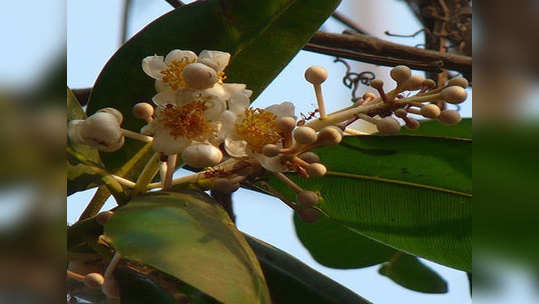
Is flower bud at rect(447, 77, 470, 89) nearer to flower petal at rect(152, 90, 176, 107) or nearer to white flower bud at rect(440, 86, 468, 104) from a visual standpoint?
white flower bud at rect(440, 86, 468, 104)

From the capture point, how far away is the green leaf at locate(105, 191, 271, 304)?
0.38 metres

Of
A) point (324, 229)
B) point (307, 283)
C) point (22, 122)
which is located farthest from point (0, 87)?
point (324, 229)

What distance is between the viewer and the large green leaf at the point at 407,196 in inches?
24.8

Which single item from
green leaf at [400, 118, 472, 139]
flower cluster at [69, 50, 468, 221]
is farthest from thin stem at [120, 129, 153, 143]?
green leaf at [400, 118, 472, 139]

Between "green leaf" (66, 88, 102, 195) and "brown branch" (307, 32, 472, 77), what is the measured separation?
0.43 meters

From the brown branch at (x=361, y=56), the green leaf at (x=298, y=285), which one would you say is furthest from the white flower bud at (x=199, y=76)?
the brown branch at (x=361, y=56)

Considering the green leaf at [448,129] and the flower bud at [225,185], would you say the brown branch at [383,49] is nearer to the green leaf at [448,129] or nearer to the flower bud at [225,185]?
the green leaf at [448,129]

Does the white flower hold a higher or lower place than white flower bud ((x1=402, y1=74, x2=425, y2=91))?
lower

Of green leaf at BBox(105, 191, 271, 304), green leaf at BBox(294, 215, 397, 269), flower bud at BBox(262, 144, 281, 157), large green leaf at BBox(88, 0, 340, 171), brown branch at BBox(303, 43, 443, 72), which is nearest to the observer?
green leaf at BBox(105, 191, 271, 304)

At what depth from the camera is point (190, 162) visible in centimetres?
49

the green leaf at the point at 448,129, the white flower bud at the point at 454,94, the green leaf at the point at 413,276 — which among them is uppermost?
the white flower bud at the point at 454,94

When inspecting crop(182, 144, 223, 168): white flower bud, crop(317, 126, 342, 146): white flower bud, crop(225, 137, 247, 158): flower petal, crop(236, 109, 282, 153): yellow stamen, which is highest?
crop(317, 126, 342, 146): white flower bud

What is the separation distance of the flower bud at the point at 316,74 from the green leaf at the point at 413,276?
0.50 metres

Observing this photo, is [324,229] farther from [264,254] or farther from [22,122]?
[22,122]
